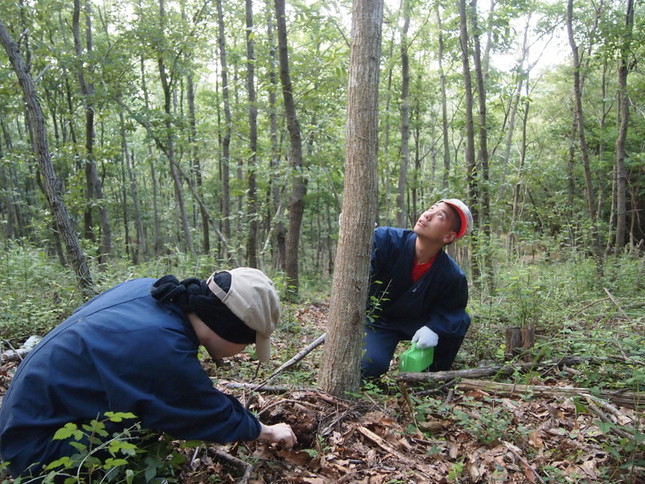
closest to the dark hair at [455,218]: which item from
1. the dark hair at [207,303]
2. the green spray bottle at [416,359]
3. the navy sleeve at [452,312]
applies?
the navy sleeve at [452,312]

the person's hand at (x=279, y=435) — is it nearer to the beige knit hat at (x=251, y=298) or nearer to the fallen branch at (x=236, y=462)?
the fallen branch at (x=236, y=462)

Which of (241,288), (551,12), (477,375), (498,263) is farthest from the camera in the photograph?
(551,12)

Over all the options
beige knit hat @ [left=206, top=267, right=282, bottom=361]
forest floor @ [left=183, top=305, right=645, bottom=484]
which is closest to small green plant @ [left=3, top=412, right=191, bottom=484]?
forest floor @ [left=183, top=305, right=645, bottom=484]

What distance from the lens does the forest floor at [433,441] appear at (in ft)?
7.58

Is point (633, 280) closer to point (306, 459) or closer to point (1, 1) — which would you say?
point (306, 459)

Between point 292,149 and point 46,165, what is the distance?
13.2 ft

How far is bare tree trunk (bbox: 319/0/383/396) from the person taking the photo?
291 cm

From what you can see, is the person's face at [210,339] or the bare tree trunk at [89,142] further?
the bare tree trunk at [89,142]

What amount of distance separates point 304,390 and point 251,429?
37.7 inches

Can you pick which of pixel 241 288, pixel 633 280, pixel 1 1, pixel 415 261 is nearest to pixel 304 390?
pixel 241 288

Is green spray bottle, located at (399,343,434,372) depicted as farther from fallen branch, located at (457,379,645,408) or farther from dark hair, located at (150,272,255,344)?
dark hair, located at (150,272,255,344)

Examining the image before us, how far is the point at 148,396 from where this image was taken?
1.89 meters

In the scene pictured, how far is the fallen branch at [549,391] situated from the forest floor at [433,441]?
0.02m

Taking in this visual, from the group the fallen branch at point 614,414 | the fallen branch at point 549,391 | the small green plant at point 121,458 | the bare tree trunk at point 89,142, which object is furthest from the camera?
the bare tree trunk at point 89,142
